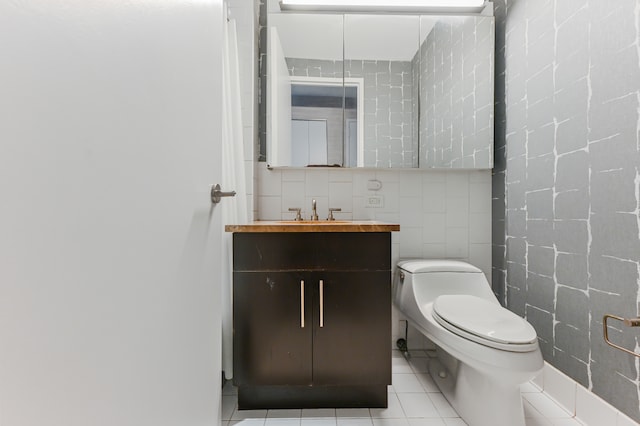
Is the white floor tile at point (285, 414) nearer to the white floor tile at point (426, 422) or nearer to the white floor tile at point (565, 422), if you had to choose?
the white floor tile at point (426, 422)

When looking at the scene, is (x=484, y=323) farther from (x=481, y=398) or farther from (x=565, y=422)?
(x=565, y=422)

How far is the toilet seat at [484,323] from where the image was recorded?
3.74 feet

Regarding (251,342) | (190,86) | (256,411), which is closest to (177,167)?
(190,86)

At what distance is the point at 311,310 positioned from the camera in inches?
53.5

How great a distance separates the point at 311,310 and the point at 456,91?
154cm

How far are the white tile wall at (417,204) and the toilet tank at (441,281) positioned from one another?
0.22 m

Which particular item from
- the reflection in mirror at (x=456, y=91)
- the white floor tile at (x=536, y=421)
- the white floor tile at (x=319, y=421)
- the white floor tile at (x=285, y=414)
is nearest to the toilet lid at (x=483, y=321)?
the white floor tile at (x=536, y=421)

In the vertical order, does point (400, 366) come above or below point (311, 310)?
below

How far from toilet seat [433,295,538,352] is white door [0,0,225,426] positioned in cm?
101

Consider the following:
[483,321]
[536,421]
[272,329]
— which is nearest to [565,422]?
[536,421]

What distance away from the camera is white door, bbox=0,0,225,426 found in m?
0.29

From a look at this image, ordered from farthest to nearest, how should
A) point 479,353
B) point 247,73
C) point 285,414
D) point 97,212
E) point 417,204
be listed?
1. point 417,204
2. point 247,73
3. point 285,414
4. point 479,353
5. point 97,212

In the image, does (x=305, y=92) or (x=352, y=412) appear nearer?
(x=352, y=412)

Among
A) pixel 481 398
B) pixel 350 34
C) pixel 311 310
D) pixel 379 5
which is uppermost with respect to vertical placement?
pixel 379 5
